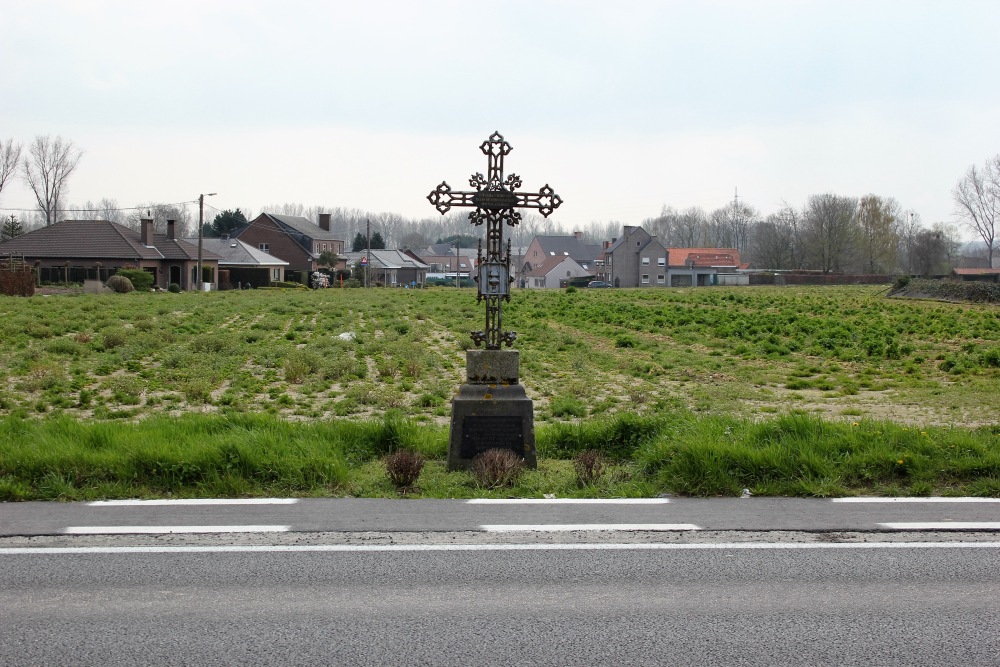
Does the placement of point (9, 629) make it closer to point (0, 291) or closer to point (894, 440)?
point (894, 440)

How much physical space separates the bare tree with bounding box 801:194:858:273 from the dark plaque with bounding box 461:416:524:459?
10066 cm

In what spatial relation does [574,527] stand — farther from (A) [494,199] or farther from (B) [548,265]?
(B) [548,265]

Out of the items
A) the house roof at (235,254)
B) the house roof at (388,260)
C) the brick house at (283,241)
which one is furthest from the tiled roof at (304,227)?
the house roof at (235,254)

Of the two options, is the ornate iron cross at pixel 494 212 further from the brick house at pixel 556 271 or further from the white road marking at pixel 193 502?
the brick house at pixel 556 271

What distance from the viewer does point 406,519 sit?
689cm

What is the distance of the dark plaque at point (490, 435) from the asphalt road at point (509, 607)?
8.13 feet

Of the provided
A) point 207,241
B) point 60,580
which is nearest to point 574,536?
point 60,580

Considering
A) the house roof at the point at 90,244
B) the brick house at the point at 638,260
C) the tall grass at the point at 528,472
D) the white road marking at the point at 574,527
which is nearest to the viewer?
the white road marking at the point at 574,527

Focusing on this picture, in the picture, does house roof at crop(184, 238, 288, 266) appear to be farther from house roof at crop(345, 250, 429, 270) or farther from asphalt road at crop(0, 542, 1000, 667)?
asphalt road at crop(0, 542, 1000, 667)

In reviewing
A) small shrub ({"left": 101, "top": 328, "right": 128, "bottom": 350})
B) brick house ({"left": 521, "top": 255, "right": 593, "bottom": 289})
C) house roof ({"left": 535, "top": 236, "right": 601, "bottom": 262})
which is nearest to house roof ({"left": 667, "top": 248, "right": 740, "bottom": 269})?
brick house ({"left": 521, "top": 255, "right": 593, "bottom": 289})

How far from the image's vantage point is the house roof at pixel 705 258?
108562 mm

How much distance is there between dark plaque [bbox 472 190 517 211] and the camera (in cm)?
903

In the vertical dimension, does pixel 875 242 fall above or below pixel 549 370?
above

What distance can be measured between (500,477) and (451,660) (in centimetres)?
354
